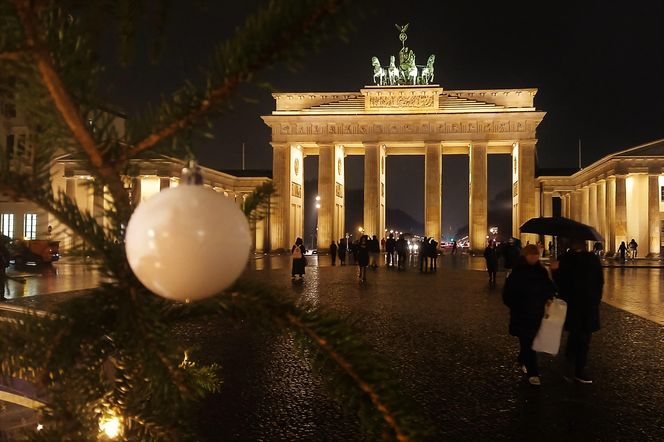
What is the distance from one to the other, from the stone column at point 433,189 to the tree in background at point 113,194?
50.8 metres

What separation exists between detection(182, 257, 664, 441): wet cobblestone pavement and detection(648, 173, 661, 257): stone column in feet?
113

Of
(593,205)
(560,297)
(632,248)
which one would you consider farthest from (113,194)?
(593,205)

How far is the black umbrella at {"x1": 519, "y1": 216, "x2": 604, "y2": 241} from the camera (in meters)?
7.75

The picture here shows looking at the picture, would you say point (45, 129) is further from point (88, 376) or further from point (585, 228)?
point (585, 228)

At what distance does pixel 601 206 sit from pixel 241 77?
Result: 1991 inches

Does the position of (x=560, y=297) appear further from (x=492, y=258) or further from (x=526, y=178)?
(x=526, y=178)

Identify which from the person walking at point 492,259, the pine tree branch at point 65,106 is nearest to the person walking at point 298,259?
the person walking at point 492,259

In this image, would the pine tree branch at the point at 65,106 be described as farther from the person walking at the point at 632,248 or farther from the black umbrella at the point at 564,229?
the person walking at the point at 632,248

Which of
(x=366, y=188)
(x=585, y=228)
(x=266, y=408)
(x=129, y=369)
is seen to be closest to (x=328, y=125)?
(x=366, y=188)

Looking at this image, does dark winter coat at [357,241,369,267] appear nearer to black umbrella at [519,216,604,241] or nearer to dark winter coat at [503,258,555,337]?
black umbrella at [519,216,604,241]

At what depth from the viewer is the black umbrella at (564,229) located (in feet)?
25.4

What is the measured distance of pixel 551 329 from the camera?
583 centimetres

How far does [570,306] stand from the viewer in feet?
20.7

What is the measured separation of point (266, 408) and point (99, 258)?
429 cm
